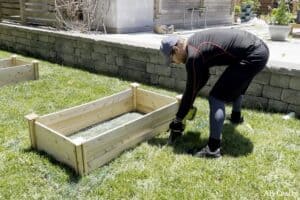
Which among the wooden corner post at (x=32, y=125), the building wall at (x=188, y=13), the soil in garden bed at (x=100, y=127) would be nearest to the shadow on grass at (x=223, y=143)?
the soil in garden bed at (x=100, y=127)

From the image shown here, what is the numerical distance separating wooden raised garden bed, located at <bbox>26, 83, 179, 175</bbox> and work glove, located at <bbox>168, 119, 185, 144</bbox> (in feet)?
0.75

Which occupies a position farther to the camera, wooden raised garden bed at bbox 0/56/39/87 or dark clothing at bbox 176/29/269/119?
wooden raised garden bed at bbox 0/56/39/87

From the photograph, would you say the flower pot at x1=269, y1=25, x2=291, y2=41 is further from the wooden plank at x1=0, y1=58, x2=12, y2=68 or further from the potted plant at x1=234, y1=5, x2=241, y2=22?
the wooden plank at x1=0, y1=58, x2=12, y2=68

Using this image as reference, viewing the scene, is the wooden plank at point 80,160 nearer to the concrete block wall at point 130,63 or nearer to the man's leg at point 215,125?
the man's leg at point 215,125

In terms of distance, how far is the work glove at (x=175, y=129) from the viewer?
360 cm

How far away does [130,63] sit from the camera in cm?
625

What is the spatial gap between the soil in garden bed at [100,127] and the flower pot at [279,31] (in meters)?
6.12

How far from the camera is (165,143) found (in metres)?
3.75

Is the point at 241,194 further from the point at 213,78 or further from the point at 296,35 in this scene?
the point at 296,35

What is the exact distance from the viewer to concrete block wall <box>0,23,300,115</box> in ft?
15.0

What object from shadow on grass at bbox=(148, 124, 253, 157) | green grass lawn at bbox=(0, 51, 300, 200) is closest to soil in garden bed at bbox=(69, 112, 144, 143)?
green grass lawn at bbox=(0, 51, 300, 200)

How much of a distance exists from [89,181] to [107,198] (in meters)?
0.28

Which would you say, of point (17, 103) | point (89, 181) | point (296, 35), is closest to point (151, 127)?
point (89, 181)

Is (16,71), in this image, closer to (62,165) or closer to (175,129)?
(62,165)
